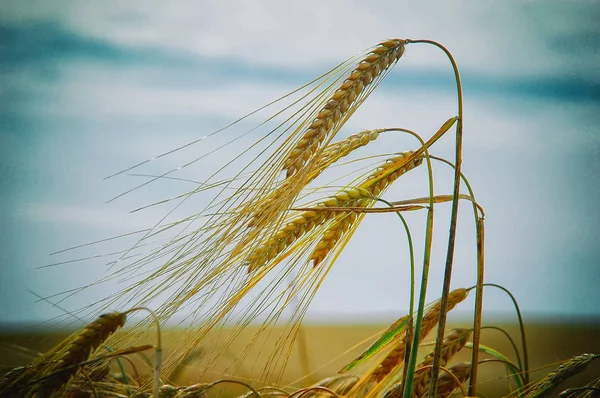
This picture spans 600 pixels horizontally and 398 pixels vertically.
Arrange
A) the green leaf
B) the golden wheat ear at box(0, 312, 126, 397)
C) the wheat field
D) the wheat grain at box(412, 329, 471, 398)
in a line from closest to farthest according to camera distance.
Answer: the golden wheat ear at box(0, 312, 126, 397), the wheat field, the green leaf, the wheat grain at box(412, 329, 471, 398)

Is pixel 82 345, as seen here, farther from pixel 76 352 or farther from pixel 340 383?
pixel 340 383

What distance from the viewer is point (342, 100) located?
2.22 ft

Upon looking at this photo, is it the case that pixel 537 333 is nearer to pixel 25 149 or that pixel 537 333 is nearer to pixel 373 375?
pixel 373 375

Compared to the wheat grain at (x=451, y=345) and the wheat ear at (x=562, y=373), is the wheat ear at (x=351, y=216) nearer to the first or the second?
the wheat grain at (x=451, y=345)

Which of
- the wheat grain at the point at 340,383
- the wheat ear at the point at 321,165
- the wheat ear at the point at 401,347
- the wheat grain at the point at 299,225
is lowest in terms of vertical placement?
the wheat grain at the point at 340,383

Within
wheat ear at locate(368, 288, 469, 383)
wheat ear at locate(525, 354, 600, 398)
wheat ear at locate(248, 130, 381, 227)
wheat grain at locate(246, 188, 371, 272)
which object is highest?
wheat ear at locate(248, 130, 381, 227)

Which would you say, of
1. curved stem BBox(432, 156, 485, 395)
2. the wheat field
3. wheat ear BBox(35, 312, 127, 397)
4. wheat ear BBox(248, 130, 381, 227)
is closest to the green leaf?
the wheat field

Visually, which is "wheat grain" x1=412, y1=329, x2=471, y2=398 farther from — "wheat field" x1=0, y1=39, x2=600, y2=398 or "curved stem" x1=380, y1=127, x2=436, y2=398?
"curved stem" x1=380, y1=127, x2=436, y2=398

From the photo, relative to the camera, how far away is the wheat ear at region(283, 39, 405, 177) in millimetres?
633

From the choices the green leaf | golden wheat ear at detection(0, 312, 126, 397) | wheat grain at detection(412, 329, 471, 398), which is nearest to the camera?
golden wheat ear at detection(0, 312, 126, 397)

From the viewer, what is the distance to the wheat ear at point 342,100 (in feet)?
2.08

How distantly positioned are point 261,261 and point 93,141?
1077 millimetres

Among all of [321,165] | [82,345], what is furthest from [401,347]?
[82,345]

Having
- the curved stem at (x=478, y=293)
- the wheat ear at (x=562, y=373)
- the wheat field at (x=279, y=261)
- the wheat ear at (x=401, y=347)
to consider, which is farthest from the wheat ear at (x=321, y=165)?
the wheat ear at (x=562, y=373)
